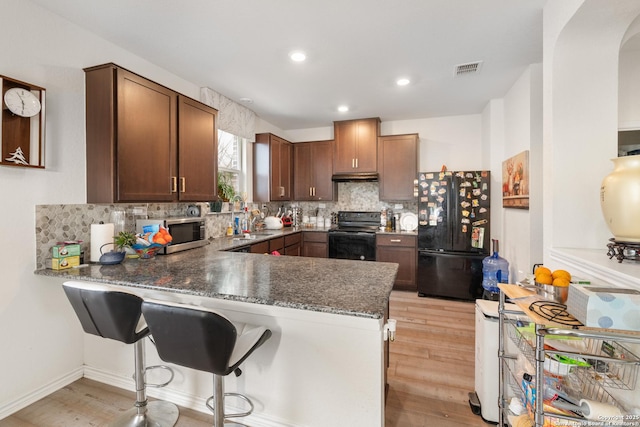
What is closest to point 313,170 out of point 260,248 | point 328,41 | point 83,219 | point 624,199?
point 260,248

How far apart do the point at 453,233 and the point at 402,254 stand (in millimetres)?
748

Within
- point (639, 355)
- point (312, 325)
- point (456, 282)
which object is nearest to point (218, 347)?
point (312, 325)

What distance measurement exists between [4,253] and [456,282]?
14.1 feet

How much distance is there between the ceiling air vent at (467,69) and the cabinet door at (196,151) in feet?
8.29

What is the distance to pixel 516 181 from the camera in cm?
305

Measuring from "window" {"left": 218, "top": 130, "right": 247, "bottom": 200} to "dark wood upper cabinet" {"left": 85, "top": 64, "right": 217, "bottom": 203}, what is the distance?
1.11 meters

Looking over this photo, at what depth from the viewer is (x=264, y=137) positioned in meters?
4.25

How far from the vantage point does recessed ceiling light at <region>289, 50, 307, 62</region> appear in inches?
101

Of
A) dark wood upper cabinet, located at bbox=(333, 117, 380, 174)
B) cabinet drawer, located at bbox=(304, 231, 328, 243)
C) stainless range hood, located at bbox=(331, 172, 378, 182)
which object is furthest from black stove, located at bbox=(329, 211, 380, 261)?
dark wood upper cabinet, located at bbox=(333, 117, 380, 174)

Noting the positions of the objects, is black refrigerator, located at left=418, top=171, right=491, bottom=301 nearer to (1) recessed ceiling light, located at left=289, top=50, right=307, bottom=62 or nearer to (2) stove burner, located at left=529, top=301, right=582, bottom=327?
(1) recessed ceiling light, located at left=289, top=50, right=307, bottom=62

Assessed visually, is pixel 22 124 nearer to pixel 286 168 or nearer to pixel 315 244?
pixel 286 168

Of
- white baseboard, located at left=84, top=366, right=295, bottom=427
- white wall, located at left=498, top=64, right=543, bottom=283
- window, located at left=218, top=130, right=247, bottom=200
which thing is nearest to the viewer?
white baseboard, located at left=84, top=366, right=295, bottom=427

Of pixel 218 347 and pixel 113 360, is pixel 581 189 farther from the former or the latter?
pixel 113 360

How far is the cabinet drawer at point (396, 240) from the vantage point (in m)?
4.11
